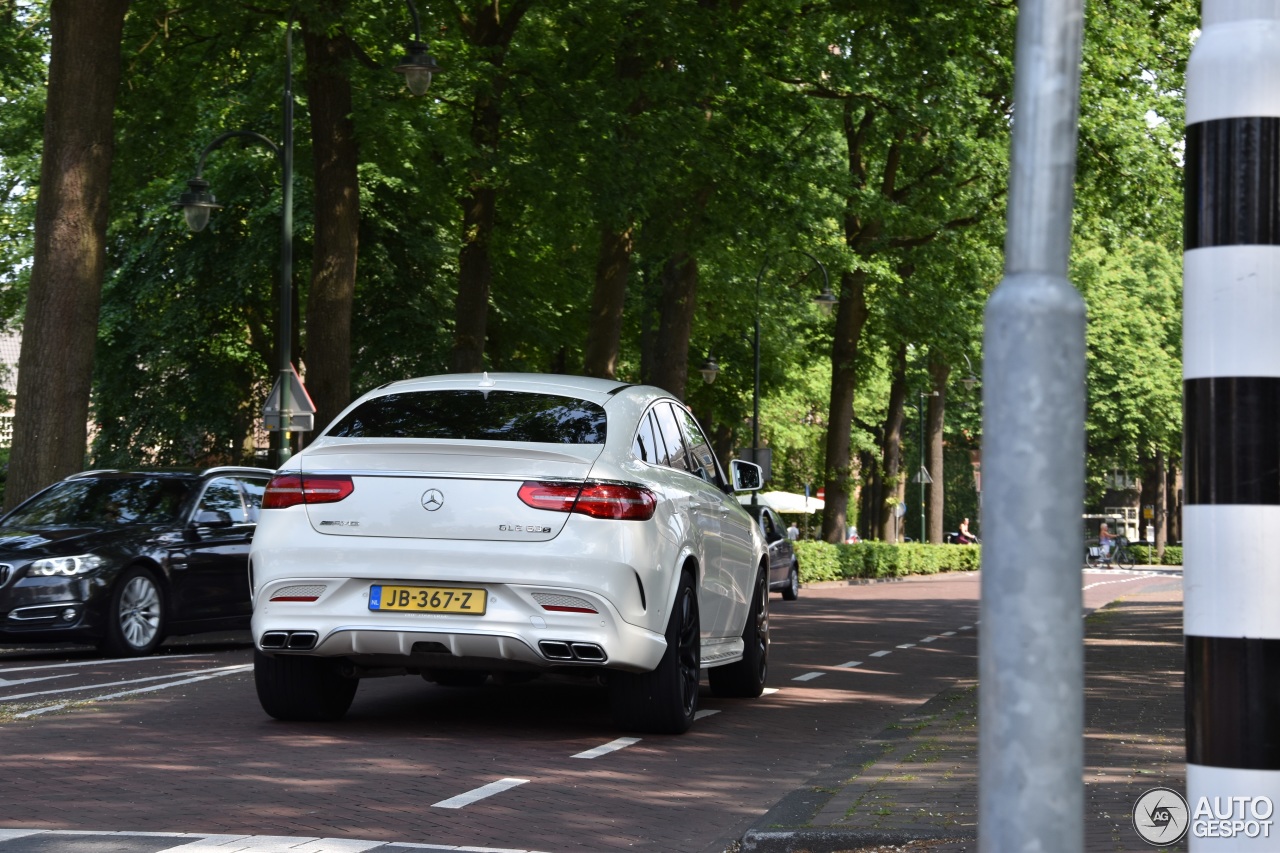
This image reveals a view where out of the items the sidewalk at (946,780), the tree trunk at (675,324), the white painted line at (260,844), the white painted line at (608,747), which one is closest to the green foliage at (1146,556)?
the tree trunk at (675,324)

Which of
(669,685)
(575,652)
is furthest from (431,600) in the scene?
(669,685)

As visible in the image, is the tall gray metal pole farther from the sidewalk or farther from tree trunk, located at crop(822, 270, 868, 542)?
tree trunk, located at crop(822, 270, 868, 542)

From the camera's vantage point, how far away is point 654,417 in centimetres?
999

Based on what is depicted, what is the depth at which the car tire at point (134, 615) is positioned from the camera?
47.5ft

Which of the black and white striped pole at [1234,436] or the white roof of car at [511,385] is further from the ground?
the white roof of car at [511,385]

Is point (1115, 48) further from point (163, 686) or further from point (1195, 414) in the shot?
point (1195, 414)

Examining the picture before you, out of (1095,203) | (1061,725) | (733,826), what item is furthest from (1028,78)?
(1095,203)

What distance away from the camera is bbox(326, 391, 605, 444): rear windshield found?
353 inches

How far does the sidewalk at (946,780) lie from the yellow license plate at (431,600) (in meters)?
1.85

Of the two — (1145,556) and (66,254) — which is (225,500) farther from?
(1145,556)

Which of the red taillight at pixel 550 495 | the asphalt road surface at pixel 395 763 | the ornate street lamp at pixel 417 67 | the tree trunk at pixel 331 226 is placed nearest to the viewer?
the asphalt road surface at pixel 395 763

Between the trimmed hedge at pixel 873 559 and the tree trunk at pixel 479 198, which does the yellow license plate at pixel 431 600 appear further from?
the trimmed hedge at pixel 873 559

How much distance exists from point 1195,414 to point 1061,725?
1.92 ft

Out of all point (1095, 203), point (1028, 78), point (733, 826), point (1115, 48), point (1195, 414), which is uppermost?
point (1115, 48)
